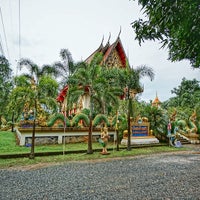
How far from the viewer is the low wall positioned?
1021cm

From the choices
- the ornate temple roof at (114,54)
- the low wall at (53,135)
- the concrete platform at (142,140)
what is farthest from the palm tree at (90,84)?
the ornate temple roof at (114,54)

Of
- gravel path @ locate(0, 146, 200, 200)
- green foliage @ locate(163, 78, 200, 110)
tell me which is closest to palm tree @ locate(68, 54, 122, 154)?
gravel path @ locate(0, 146, 200, 200)

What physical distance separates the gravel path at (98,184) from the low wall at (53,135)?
443 cm

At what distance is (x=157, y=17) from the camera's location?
3121 mm

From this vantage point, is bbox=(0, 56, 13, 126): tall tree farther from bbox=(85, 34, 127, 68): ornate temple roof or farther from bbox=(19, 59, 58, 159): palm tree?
bbox=(19, 59, 58, 159): palm tree

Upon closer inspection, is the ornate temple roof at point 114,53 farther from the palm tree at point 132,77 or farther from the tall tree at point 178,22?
the tall tree at point 178,22

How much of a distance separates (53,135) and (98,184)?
7707mm

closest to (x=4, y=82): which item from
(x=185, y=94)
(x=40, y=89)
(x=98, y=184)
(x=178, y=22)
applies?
(x=40, y=89)

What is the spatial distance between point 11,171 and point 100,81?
5.37 metres

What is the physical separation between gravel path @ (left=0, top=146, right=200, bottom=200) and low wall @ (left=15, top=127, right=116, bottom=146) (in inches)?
175

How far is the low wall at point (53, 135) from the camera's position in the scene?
10.2 meters

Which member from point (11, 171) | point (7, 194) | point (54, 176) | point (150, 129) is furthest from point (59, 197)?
point (150, 129)

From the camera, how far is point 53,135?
37.2 feet

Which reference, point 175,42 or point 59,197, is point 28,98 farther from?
point 175,42
